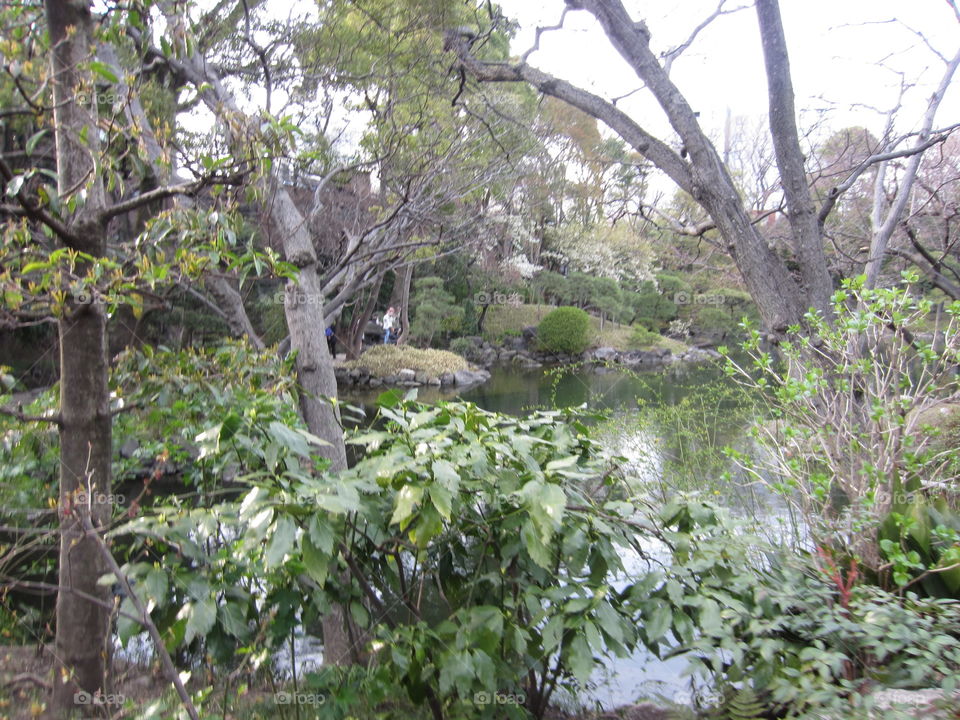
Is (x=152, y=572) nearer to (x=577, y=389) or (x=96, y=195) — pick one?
(x=96, y=195)

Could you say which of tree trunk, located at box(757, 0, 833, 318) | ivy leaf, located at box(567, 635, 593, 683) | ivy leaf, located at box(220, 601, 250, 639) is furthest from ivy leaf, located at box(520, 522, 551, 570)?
tree trunk, located at box(757, 0, 833, 318)

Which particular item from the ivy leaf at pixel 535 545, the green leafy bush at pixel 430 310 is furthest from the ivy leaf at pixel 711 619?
the green leafy bush at pixel 430 310

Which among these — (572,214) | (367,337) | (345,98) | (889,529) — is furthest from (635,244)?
(889,529)

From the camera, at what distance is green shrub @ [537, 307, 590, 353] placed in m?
18.2

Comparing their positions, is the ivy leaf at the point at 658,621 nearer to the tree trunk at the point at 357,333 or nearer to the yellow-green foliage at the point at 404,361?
the yellow-green foliage at the point at 404,361

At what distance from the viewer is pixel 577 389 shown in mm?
12859

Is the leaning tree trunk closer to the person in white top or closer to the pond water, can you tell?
the pond water

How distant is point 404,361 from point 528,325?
5541 millimetres

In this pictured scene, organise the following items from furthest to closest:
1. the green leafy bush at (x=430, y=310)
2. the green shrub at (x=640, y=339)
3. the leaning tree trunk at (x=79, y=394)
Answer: the green shrub at (x=640, y=339)
the green leafy bush at (x=430, y=310)
the leaning tree trunk at (x=79, y=394)

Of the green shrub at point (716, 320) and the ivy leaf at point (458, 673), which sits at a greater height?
the green shrub at point (716, 320)

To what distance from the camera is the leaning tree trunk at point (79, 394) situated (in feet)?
5.95

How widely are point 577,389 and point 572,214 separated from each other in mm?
8396

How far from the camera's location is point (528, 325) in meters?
19.4

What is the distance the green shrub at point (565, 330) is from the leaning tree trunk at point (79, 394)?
655 inches
